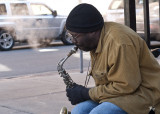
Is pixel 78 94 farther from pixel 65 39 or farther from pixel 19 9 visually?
pixel 65 39

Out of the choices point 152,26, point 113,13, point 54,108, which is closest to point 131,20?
point 54,108

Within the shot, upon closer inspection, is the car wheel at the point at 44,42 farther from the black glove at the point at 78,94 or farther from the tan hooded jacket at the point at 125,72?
the tan hooded jacket at the point at 125,72

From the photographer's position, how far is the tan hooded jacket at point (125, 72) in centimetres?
285

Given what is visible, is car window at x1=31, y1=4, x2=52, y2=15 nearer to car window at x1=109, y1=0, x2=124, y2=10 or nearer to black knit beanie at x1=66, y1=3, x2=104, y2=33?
car window at x1=109, y1=0, x2=124, y2=10

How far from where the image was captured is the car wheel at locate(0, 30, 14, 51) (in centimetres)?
1426

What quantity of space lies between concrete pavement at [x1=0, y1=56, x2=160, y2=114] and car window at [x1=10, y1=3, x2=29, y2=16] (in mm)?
6533

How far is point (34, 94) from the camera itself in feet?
21.2

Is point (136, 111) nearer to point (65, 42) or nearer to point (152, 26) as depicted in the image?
point (152, 26)

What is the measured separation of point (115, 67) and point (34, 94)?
12.2 ft

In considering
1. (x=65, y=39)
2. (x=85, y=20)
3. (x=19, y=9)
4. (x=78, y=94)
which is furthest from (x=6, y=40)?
(x=85, y=20)

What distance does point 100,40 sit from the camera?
119 inches

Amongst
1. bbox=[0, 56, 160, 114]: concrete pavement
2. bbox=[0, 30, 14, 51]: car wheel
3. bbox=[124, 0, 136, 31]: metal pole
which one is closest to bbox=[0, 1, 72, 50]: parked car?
bbox=[0, 30, 14, 51]: car wheel

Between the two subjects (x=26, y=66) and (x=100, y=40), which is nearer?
(x=100, y=40)

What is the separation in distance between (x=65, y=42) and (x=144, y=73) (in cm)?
1271
